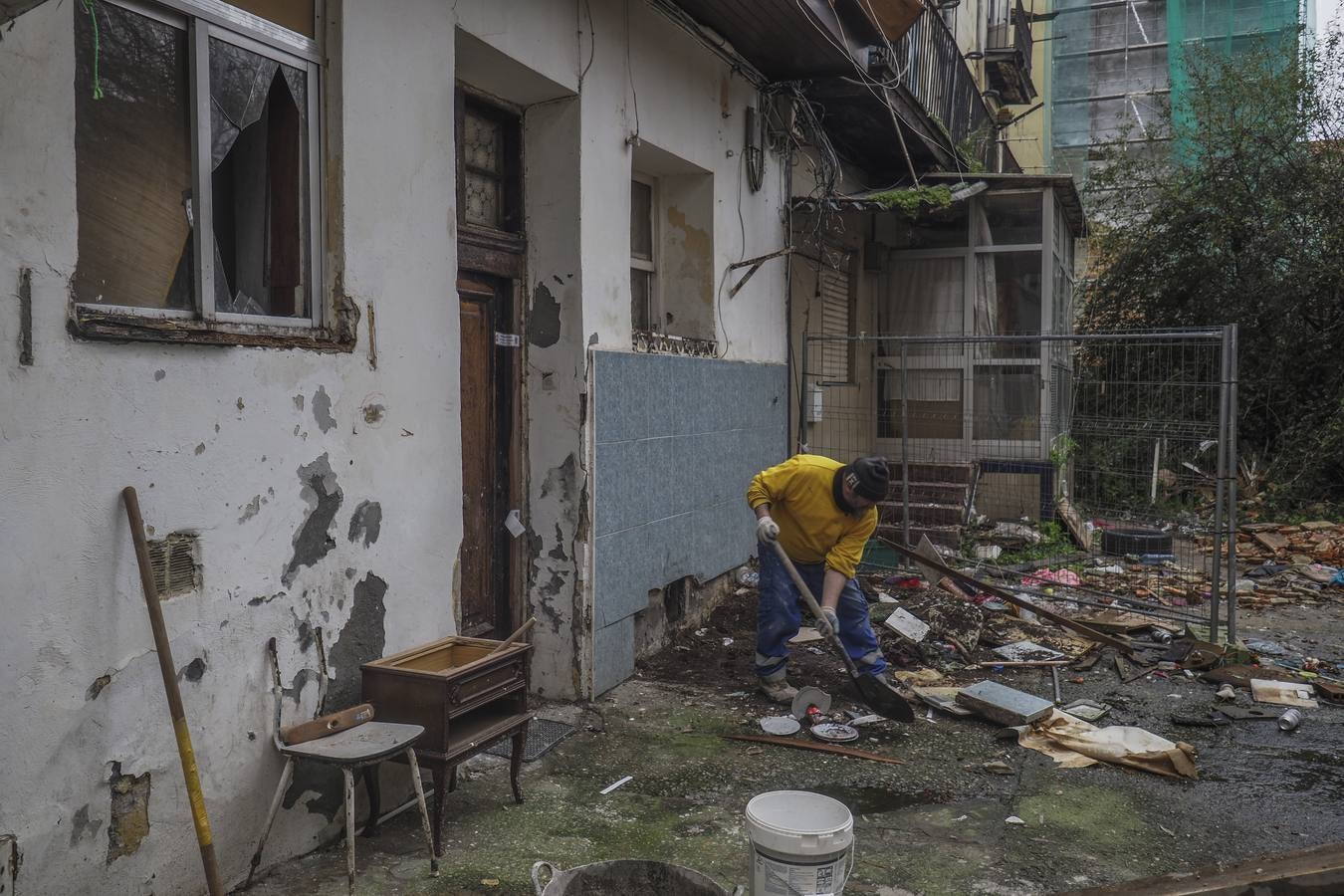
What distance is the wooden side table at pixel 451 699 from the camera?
151 inches

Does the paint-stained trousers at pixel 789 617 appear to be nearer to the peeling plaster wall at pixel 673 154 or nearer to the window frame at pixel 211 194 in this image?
the peeling plaster wall at pixel 673 154

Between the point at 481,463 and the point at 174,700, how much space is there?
249 centimetres

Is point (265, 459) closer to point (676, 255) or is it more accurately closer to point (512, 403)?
point (512, 403)

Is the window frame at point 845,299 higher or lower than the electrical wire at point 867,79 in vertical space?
lower

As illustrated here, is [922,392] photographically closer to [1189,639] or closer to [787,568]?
[1189,639]

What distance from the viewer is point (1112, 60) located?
22.2 meters

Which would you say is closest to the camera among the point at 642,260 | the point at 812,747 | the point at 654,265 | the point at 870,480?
the point at 812,747

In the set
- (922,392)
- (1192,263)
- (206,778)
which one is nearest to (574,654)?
(206,778)

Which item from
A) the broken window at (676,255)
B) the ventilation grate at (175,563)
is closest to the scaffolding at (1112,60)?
the broken window at (676,255)

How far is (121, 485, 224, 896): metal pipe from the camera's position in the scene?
3.07 meters

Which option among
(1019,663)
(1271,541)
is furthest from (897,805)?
(1271,541)

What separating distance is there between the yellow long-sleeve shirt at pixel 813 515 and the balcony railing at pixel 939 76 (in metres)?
4.71

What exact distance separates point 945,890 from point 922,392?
765cm

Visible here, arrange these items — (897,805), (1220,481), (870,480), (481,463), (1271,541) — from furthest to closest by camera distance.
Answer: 1. (1271,541)
2. (1220,481)
3. (481,463)
4. (870,480)
5. (897,805)
